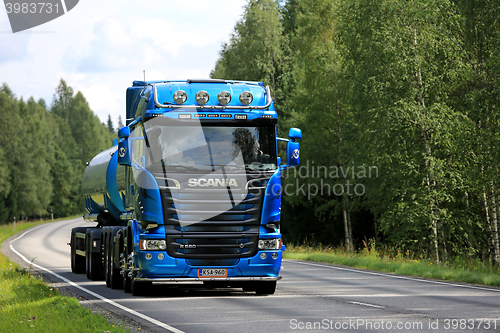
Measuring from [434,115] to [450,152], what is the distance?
150 cm

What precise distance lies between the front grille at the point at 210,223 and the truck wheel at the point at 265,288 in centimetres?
140

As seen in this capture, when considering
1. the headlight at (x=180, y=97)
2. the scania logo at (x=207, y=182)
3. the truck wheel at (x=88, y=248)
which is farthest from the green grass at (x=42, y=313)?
the headlight at (x=180, y=97)

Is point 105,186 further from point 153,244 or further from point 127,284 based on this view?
point 153,244

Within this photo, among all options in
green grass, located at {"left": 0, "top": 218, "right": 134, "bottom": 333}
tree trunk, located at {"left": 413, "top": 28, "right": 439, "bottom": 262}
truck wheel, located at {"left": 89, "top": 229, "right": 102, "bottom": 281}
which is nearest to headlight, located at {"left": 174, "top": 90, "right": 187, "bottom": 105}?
green grass, located at {"left": 0, "top": 218, "right": 134, "bottom": 333}

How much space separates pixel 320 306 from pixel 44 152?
272ft

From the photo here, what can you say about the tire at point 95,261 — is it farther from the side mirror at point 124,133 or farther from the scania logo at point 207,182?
the scania logo at point 207,182

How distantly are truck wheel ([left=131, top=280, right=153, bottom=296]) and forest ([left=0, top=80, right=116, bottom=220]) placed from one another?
208ft

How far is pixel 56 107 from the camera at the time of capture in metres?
116

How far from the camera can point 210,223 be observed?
38.2 feet

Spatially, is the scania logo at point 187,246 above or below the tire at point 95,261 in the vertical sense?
above

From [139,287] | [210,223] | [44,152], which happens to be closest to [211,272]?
[210,223]

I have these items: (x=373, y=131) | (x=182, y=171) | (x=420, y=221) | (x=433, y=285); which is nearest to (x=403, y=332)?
(x=182, y=171)

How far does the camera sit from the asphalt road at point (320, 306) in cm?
870

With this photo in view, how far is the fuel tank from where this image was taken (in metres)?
15.9
